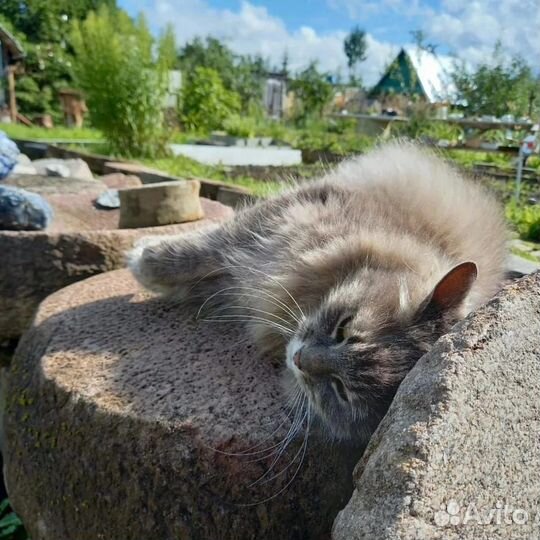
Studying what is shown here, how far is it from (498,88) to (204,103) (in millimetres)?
6800

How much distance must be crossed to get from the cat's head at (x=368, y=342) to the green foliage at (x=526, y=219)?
3.54 meters

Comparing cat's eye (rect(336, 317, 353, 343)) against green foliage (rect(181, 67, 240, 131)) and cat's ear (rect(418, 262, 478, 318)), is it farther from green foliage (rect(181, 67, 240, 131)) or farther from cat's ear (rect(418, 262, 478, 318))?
green foliage (rect(181, 67, 240, 131))

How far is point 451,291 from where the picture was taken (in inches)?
49.7

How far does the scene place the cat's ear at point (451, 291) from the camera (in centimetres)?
123

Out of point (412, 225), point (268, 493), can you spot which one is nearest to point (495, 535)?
point (268, 493)

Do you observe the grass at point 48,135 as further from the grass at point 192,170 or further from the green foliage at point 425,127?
the green foliage at point 425,127

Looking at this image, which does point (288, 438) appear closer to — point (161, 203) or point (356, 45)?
point (161, 203)

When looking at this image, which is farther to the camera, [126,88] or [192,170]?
[126,88]

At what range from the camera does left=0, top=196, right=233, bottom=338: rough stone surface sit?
8.70ft

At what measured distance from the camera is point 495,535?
2.99 feet

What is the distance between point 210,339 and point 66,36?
27.4m

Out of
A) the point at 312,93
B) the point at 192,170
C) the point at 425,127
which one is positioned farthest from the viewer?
the point at 312,93

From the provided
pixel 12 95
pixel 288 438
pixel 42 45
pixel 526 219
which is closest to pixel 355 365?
pixel 288 438

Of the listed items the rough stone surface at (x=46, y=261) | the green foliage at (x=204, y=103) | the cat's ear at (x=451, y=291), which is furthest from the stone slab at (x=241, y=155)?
the cat's ear at (x=451, y=291)
